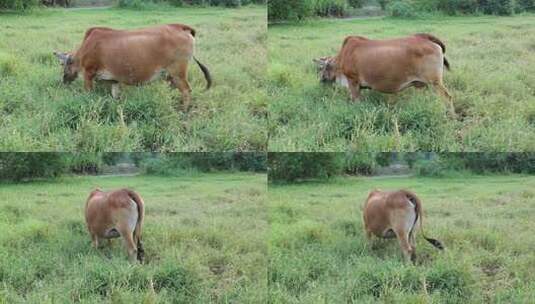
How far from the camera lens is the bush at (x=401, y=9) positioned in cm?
851

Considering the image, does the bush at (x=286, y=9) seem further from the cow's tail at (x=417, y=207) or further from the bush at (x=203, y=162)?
the cow's tail at (x=417, y=207)

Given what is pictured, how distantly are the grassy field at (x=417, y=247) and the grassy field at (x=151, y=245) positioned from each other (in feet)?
0.80

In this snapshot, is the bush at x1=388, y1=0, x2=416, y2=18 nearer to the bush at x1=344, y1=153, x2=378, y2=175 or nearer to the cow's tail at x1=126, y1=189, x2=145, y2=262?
the bush at x1=344, y1=153, x2=378, y2=175

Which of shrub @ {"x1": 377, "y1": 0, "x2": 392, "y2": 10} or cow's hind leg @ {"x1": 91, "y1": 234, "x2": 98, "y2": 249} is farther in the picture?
shrub @ {"x1": 377, "y1": 0, "x2": 392, "y2": 10}

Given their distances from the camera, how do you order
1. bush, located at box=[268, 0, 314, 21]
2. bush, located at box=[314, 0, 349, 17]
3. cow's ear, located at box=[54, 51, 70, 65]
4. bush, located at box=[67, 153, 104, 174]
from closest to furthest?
1. bush, located at box=[67, 153, 104, 174]
2. cow's ear, located at box=[54, 51, 70, 65]
3. bush, located at box=[268, 0, 314, 21]
4. bush, located at box=[314, 0, 349, 17]

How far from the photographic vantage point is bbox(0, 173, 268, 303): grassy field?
588 centimetres

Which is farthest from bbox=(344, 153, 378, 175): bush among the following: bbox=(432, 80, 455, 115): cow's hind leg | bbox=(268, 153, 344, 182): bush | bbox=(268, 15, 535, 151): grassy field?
bbox=(432, 80, 455, 115): cow's hind leg

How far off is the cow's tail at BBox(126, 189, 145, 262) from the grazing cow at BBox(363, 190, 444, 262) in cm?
188

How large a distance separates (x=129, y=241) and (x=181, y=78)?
1372 mm

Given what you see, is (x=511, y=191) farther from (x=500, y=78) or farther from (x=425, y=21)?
(x=425, y=21)

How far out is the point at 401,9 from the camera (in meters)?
8.60

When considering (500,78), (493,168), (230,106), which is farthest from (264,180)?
(500,78)

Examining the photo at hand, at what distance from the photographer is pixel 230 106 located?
644 cm

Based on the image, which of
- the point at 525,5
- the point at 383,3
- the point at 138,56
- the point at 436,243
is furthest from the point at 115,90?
the point at 525,5
